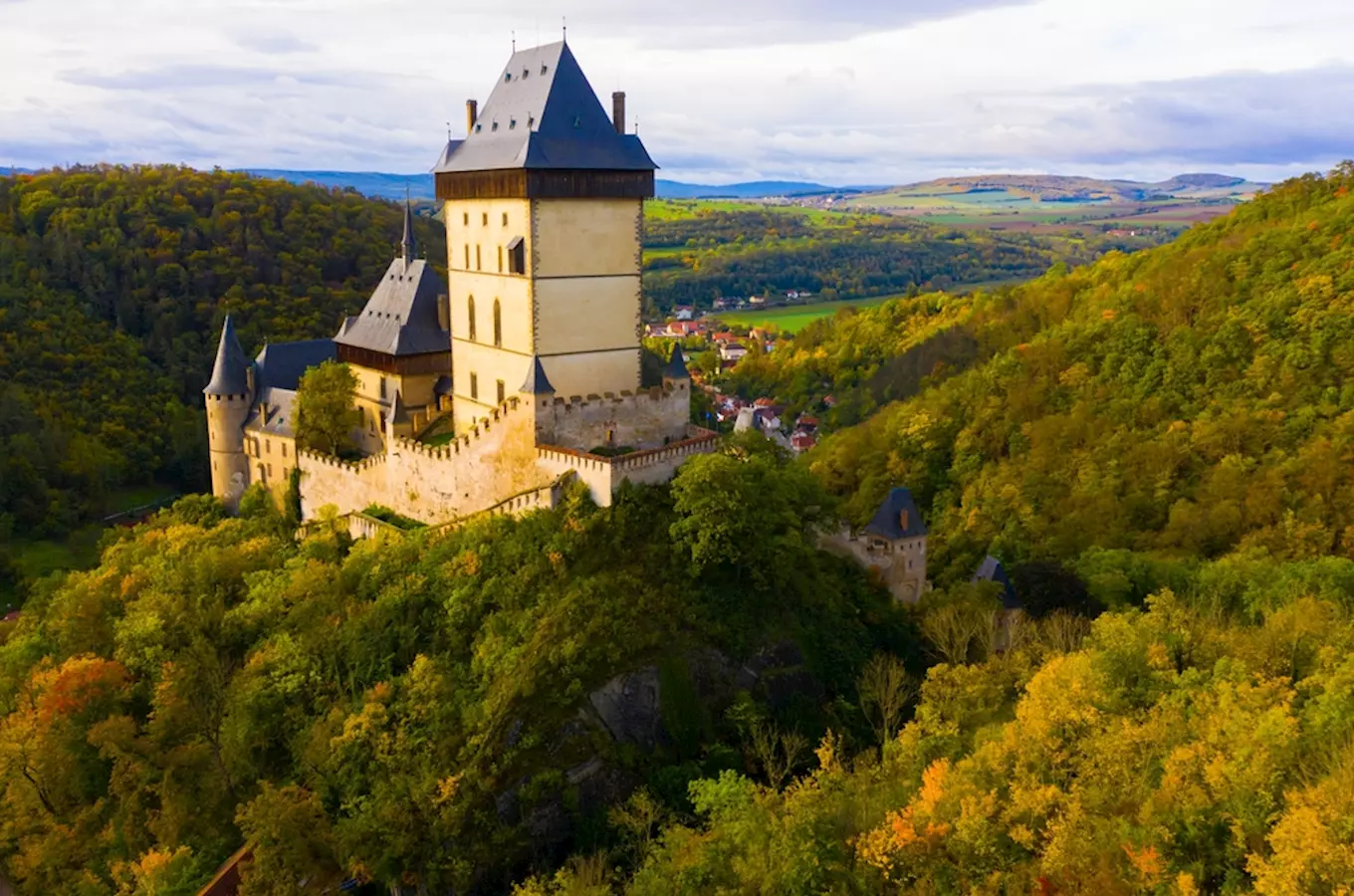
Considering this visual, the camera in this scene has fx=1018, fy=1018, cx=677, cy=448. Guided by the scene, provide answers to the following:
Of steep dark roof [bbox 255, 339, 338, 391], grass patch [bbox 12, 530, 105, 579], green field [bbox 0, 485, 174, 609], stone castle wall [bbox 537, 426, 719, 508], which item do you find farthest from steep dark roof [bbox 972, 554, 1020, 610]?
grass patch [bbox 12, 530, 105, 579]

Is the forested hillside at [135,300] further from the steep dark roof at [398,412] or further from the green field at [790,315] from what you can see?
the green field at [790,315]

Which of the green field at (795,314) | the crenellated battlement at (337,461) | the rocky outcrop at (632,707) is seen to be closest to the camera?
the rocky outcrop at (632,707)

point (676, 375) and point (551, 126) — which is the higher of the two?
point (551, 126)

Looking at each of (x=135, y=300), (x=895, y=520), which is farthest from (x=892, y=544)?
(x=135, y=300)

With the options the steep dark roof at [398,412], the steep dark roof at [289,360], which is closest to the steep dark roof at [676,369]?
the steep dark roof at [398,412]

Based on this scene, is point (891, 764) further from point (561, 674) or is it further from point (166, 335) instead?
point (166, 335)

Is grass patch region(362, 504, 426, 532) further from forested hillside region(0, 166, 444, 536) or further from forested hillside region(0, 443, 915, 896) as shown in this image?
forested hillside region(0, 166, 444, 536)

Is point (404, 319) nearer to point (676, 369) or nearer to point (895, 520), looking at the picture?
point (676, 369)
